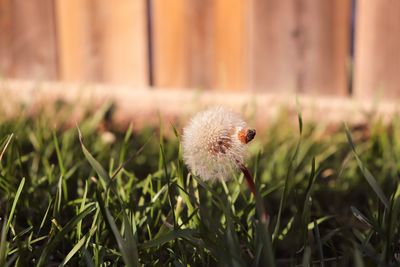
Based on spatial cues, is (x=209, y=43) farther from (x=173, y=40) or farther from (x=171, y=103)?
(x=171, y=103)

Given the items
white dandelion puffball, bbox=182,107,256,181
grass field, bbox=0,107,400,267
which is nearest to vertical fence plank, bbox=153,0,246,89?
grass field, bbox=0,107,400,267

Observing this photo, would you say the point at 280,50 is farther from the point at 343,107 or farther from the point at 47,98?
the point at 47,98

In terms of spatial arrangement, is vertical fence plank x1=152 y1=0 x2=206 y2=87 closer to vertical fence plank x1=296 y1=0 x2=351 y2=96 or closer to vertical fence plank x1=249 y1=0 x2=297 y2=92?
vertical fence plank x1=249 y1=0 x2=297 y2=92

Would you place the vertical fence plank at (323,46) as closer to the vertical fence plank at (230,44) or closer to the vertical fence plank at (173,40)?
the vertical fence plank at (230,44)

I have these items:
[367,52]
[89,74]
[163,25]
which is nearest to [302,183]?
[367,52]

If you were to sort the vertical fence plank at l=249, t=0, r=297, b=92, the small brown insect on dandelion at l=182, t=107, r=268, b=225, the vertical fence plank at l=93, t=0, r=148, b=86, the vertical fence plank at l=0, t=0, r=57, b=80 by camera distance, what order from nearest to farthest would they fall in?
the small brown insect on dandelion at l=182, t=107, r=268, b=225 → the vertical fence plank at l=249, t=0, r=297, b=92 → the vertical fence plank at l=93, t=0, r=148, b=86 → the vertical fence plank at l=0, t=0, r=57, b=80

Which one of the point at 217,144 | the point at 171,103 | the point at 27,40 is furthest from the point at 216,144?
the point at 27,40
